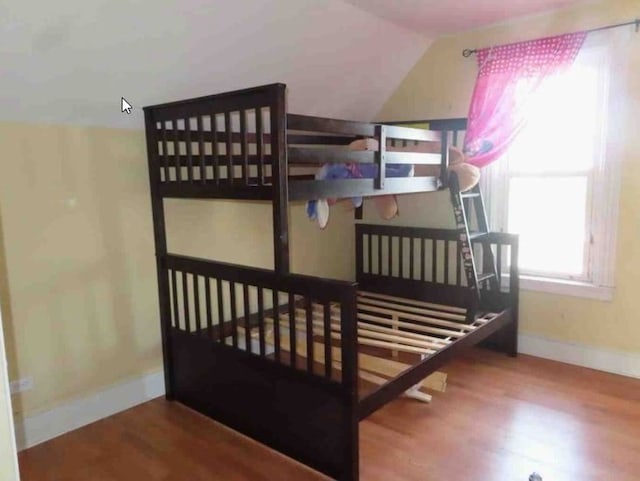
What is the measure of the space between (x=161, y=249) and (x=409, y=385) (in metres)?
1.51

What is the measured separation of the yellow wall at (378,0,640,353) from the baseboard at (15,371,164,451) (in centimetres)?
228

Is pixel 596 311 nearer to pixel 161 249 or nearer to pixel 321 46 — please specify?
pixel 321 46

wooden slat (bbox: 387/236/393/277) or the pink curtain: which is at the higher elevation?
the pink curtain

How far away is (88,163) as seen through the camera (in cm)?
257

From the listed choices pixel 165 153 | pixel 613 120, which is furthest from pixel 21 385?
pixel 613 120

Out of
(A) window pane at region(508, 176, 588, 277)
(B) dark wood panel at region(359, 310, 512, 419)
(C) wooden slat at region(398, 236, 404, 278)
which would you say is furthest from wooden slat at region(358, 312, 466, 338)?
(A) window pane at region(508, 176, 588, 277)

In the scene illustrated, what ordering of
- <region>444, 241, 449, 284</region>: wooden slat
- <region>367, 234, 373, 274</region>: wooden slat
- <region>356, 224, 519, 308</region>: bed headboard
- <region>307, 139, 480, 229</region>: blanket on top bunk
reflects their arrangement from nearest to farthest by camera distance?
<region>307, 139, 480, 229</region>: blanket on top bunk, <region>356, 224, 519, 308</region>: bed headboard, <region>444, 241, 449, 284</region>: wooden slat, <region>367, 234, 373, 274</region>: wooden slat

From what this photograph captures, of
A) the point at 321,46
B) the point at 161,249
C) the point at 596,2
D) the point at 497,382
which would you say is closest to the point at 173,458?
the point at 161,249

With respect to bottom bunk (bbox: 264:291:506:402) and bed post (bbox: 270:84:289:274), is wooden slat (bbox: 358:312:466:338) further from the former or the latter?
bed post (bbox: 270:84:289:274)

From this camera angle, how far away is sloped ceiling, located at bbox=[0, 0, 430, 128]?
1.98 m

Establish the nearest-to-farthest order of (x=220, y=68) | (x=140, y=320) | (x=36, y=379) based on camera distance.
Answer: (x=36, y=379) → (x=220, y=68) → (x=140, y=320)

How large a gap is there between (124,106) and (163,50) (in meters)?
0.39

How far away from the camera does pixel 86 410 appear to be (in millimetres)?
2627

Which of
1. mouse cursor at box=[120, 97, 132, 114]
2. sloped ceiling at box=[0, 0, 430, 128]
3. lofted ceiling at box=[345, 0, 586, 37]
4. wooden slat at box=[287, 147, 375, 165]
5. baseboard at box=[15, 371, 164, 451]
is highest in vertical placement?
lofted ceiling at box=[345, 0, 586, 37]
